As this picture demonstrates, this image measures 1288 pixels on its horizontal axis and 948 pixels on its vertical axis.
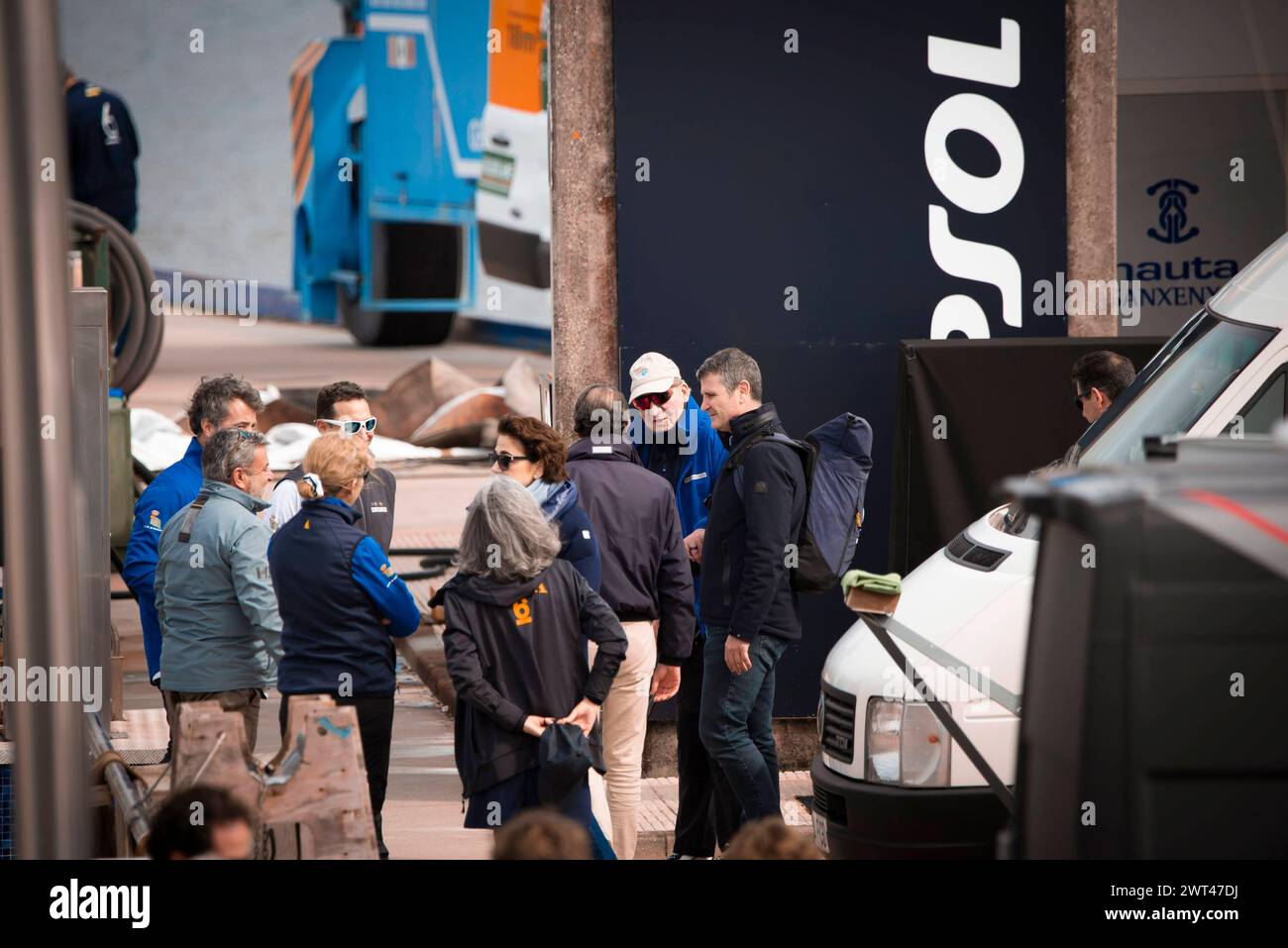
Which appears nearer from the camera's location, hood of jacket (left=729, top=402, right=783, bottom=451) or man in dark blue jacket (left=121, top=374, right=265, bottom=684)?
hood of jacket (left=729, top=402, right=783, bottom=451)

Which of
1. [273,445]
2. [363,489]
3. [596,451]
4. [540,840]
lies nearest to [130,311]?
[273,445]

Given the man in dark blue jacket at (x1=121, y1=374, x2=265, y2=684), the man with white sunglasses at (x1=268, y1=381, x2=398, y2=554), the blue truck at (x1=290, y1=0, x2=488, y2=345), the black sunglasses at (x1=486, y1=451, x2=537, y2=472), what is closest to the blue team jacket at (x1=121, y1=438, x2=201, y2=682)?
the man in dark blue jacket at (x1=121, y1=374, x2=265, y2=684)

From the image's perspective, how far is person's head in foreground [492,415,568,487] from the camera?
6426mm

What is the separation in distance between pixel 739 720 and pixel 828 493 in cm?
110

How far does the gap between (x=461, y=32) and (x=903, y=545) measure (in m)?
8.97

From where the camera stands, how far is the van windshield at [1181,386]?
240 inches

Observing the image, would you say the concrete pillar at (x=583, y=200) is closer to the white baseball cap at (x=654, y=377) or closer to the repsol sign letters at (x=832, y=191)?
the repsol sign letters at (x=832, y=191)

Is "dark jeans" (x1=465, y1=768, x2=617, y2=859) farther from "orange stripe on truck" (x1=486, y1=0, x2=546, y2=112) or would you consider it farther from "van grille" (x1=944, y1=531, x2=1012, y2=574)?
"orange stripe on truck" (x1=486, y1=0, x2=546, y2=112)

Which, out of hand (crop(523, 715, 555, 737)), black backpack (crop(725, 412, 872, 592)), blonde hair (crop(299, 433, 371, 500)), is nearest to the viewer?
hand (crop(523, 715, 555, 737))

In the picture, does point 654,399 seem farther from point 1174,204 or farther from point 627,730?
point 1174,204

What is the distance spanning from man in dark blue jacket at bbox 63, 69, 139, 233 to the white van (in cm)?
1309

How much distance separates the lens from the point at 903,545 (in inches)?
339
